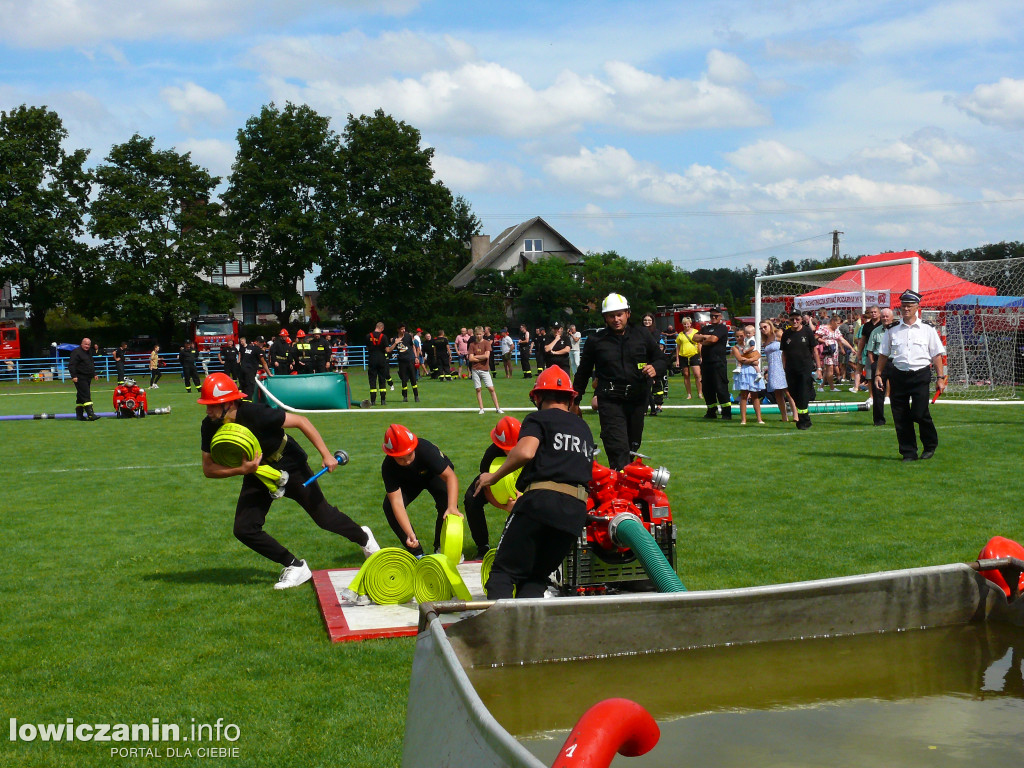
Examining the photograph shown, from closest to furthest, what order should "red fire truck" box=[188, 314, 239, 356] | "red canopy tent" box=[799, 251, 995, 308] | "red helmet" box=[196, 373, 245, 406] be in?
1. "red helmet" box=[196, 373, 245, 406]
2. "red canopy tent" box=[799, 251, 995, 308]
3. "red fire truck" box=[188, 314, 239, 356]

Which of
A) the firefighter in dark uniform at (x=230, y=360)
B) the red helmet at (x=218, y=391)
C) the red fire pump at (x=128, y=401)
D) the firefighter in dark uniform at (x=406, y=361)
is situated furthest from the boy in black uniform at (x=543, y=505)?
the firefighter in dark uniform at (x=230, y=360)

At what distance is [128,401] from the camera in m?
23.1

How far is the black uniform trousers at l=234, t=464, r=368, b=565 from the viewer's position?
7.22 m

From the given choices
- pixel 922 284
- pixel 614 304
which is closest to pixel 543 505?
pixel 614 304

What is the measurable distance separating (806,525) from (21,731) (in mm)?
6426

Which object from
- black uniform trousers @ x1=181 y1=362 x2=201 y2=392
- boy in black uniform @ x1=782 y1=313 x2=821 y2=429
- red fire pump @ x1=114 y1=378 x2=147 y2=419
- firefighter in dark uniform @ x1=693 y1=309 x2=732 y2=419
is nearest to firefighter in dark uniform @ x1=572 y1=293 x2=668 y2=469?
boy in black uniform @ x1=782 y1=313 x2=821 y2=429

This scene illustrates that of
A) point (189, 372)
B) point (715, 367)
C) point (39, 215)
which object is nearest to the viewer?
point (715, 367)

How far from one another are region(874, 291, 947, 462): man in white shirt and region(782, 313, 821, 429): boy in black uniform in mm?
3735

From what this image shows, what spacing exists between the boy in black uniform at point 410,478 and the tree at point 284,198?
52.8m

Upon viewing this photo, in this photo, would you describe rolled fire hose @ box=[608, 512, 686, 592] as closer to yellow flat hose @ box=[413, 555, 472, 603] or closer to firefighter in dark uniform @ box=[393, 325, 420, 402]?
yellow flat hose @ box=[413, 555, 472, 603]

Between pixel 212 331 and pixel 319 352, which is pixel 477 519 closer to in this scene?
pixel 319 352

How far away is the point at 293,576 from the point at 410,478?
1.11 metres

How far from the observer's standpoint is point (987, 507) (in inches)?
357

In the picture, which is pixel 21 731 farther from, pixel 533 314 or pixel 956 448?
pixel 533 314
